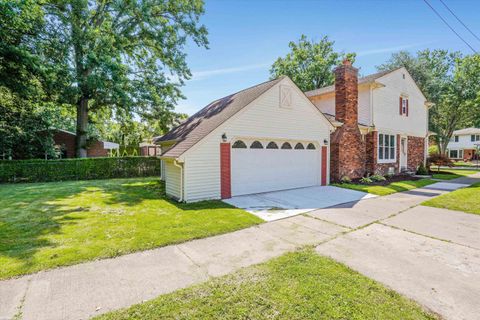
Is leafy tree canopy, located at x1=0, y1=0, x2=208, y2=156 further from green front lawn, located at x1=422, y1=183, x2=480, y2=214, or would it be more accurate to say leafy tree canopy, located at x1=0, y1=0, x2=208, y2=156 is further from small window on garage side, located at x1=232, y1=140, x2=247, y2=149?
green front lawn, located at x1=422, y1=183, x2=480, y2=214

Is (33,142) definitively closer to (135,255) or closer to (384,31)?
(135,255)

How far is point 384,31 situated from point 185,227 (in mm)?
12844

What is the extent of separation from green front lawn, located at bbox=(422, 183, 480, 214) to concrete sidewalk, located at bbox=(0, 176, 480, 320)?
13.8ft

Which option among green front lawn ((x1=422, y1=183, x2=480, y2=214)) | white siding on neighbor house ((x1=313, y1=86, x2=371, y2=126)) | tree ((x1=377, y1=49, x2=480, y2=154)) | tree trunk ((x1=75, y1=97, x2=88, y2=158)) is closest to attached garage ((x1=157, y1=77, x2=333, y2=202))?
white siding on neighbor house ((x1=313, y1=86, x2=371, y2=126))

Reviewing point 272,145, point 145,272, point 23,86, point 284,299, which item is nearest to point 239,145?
point 272,145

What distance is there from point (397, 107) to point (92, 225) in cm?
1951

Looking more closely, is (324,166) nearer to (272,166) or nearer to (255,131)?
(272,166)

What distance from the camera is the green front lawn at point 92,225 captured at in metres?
4.43

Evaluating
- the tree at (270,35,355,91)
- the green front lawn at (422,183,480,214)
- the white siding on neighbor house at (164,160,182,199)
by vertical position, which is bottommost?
the green front lawn at (422,183,480,214)

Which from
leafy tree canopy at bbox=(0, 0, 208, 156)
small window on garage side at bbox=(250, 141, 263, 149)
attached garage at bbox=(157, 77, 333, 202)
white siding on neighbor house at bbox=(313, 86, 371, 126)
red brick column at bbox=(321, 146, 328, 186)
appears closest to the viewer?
attached garage at bbox=(157, 77, 333, 202)

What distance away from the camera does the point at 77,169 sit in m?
15.4

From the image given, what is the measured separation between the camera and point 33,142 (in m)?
16.1

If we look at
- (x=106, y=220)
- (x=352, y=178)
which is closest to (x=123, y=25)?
(x=106, y=220)

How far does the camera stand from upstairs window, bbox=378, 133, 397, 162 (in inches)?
622
